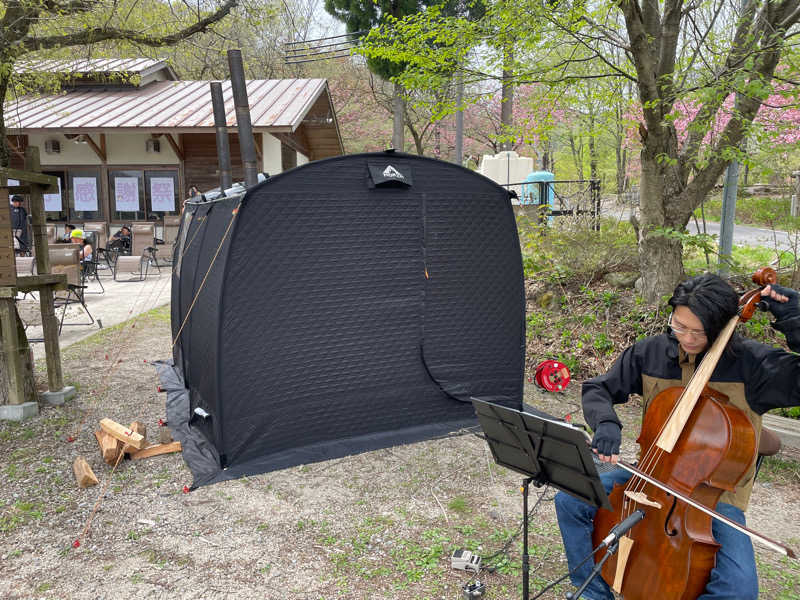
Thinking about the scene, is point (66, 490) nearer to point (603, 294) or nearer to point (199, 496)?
point (199, 496)

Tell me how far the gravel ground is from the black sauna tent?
241 mm

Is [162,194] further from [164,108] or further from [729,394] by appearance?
[729,394]

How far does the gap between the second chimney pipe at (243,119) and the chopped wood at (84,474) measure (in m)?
1.95

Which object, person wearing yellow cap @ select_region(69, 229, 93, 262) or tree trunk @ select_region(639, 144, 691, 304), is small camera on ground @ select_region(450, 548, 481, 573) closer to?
tree trunk @ select_region(639, 144, 691, 304)

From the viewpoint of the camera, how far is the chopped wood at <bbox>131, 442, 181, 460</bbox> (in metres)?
3.72

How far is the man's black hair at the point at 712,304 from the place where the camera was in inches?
73.8

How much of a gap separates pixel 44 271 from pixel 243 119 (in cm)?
205

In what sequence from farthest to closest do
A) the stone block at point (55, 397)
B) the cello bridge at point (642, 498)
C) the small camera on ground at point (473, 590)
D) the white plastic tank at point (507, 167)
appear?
the white plastic tank at point (507, 167)
the stone block at point (55, 397)
the small camera on ground at point (473, 590)
the cello bridge at point (642, 498)

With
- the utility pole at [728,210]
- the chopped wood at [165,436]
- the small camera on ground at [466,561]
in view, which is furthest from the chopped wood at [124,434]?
the utility pole at [728,210]

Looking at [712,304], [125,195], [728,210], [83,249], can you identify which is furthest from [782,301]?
[125,195]

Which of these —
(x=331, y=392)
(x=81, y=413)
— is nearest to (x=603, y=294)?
(x=331, y=392)

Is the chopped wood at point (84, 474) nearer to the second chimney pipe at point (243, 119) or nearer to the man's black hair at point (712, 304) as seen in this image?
the second chimney pipe at point (243, 119)

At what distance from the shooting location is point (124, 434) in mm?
3705

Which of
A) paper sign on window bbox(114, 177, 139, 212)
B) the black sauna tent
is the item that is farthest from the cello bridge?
paper sign on window bbox(114, 177, 139, 212)
